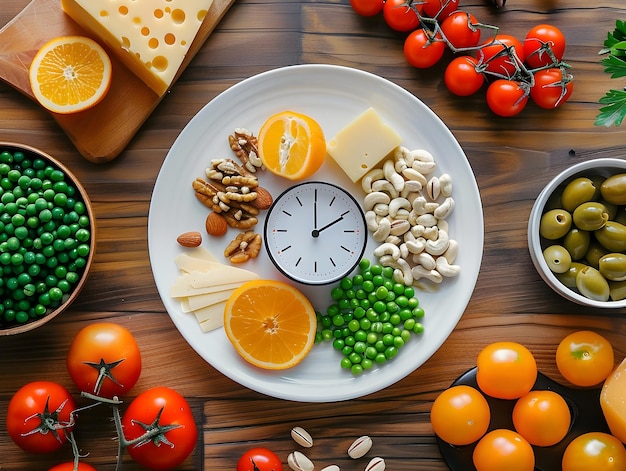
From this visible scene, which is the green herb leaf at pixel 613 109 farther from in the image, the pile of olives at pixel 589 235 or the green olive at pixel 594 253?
the green olive at pixel 594 253

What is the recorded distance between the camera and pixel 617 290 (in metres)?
1.57

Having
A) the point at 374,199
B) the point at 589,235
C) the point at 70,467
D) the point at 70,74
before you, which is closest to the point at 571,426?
the point at 589,235

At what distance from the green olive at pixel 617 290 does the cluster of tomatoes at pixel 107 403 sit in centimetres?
104

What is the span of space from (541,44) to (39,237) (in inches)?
50.7

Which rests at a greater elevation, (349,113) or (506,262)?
(349,113)

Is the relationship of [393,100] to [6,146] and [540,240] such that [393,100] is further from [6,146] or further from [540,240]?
[6,146]

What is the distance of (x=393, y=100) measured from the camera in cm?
163

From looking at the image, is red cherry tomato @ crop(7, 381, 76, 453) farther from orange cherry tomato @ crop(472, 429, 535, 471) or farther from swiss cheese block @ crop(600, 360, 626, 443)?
swiss cheese block @ crop(600, 360, 626, 443)

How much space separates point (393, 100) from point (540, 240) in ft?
1.64

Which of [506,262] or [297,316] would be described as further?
[506,262]

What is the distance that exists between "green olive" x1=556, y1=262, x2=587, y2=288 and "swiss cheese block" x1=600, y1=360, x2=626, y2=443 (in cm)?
22

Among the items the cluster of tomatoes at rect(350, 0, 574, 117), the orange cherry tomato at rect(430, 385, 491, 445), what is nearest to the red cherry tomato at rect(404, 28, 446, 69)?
the cluster of tomatoes at rect(350, 0, 574, 117)

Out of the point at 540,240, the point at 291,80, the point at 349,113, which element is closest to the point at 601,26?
the point at 540,240

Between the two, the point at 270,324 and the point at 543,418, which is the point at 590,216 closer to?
the point at 543,418
